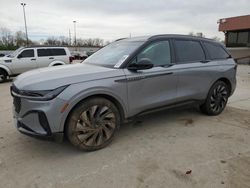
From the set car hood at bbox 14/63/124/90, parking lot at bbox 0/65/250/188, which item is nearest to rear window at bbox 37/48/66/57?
parking lot at bbox 0/65/250/188

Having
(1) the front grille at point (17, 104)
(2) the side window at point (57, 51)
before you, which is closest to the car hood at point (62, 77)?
(1) the front grille at point (17, 104)

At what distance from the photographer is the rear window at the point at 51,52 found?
12512 mm

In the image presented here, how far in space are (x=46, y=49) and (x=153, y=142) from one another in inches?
413

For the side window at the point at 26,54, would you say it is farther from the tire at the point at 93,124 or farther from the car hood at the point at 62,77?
the tire at the point at 93,124

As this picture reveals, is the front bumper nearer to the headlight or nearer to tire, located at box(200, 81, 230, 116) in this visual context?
the headlight

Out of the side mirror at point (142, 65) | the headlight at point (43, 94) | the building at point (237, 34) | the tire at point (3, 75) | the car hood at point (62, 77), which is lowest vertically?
the tire at point (3, 75)

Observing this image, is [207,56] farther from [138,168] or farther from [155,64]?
[138,168]

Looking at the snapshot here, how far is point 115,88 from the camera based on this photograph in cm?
354

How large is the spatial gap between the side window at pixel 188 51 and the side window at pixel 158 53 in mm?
250

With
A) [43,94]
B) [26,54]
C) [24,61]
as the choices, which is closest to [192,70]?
[43,94]

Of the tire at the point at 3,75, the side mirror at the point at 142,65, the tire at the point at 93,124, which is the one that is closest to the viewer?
the tire at the point at 93,124

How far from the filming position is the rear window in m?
12.5

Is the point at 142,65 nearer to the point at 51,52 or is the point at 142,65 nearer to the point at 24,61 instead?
the point at 24,61

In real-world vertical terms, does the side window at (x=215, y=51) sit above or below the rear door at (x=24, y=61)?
above
